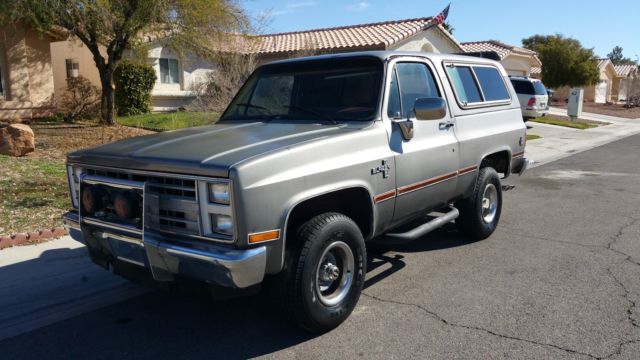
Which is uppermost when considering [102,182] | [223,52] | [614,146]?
[223,52]

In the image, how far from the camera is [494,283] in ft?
15.9

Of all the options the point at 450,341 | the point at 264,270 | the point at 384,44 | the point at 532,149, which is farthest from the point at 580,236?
A: the point at 384,44

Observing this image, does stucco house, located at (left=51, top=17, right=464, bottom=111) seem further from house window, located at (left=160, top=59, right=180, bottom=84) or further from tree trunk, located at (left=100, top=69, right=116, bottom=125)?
tree trunk, located at (left=100, top=69, right=116, bottom=125)

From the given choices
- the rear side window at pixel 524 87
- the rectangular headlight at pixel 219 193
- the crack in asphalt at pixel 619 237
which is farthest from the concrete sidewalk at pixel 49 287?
the rear side window at pixel 524 87

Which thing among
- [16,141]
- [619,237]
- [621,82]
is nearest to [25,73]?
[16,141]

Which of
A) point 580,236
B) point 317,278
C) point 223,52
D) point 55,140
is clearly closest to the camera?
point 317,278

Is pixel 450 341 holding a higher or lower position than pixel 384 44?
lower

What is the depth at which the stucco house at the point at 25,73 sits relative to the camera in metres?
15.8

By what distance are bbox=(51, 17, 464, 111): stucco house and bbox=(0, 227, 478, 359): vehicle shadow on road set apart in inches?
606

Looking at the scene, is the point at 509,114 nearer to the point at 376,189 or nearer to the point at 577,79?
the point at 376,189

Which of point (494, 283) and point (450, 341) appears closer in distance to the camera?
point (450, 341)

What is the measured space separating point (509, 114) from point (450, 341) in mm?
3598

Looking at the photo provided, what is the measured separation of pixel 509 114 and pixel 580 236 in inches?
67.1

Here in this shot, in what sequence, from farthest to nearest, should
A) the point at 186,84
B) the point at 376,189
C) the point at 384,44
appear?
1. the point at 186,84
2. the point at 384,44
3. the point at 376,189
